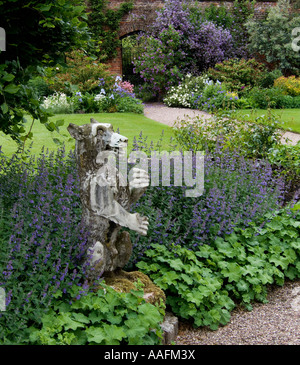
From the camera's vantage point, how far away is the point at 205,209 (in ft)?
13.3

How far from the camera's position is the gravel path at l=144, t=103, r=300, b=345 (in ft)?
11.1

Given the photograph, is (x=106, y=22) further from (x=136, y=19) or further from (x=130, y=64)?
(x=130, y=64)

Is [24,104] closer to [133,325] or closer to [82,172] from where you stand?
[82,172]

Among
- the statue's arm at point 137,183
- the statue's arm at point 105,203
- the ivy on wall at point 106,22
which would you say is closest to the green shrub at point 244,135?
the statue's arm at point 137,183

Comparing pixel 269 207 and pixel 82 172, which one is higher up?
pixel 82 172

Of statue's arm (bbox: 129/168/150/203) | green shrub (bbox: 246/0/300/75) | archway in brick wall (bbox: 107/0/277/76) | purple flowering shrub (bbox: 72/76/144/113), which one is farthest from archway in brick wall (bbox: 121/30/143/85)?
statue's arm (bbox: 129/168/150/203)

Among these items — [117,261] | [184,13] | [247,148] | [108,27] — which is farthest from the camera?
[108,27]

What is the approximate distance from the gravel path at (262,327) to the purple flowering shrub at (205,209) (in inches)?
27.6

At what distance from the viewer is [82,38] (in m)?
3.60

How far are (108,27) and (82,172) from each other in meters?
15.9

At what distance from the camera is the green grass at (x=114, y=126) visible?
309 inches

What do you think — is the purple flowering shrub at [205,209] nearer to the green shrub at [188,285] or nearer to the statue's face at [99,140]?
the green shrub at [188,285]

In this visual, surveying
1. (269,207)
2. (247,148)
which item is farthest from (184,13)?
(269,207)

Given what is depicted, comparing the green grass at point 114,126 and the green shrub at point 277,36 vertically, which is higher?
the green shrub at point 277,36
